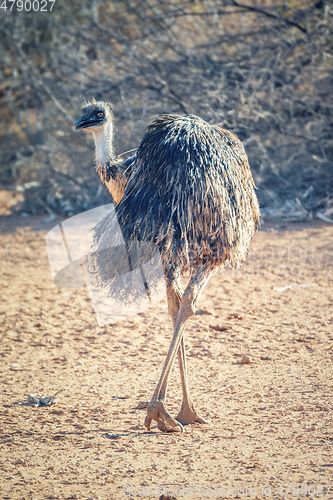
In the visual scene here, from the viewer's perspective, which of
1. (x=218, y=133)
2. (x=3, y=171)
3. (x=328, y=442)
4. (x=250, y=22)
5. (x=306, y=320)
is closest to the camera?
(x=328, y=442)

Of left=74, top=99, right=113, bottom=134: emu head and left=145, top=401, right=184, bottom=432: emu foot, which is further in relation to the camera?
left=74, top=99, right=113, bottom=134: emu head

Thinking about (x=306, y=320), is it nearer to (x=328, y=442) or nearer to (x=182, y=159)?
(x=328, y=442)

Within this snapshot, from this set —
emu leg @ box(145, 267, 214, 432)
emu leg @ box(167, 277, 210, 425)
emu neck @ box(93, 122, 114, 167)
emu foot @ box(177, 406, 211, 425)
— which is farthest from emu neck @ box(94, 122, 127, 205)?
emu foot @ box(177, 406, 211, 425)

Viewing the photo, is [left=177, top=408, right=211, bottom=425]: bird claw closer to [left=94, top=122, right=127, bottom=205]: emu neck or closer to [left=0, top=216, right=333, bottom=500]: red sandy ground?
[left=0, top=216, right=333, bottom=500]: red sandy ground

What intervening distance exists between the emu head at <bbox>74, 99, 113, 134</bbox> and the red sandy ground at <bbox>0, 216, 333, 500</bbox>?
173 cm

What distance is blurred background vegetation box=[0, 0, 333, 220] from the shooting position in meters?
9.12

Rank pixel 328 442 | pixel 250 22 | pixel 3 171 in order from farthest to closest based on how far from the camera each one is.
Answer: pixel 3 171
pixel 250 22
pixel 328 442

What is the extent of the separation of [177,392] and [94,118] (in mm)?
2494

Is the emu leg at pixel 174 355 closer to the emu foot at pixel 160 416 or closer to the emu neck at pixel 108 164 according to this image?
the emu foot at pixel 160 416

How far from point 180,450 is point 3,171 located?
1032 cm

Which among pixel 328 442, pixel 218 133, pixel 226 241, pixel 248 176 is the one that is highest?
pixel 218 133

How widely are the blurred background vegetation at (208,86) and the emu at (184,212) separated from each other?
5259 millimetres

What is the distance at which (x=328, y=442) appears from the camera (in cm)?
314

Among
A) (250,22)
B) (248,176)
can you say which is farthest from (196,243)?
(250,22)
